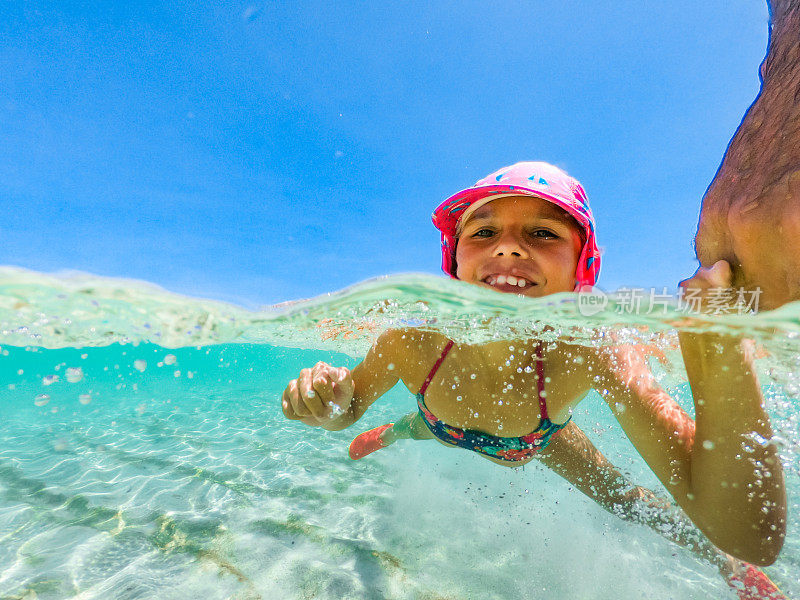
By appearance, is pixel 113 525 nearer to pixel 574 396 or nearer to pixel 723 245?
pixel 574 396

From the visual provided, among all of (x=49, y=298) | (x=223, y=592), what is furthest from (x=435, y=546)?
(x=49, y=298)

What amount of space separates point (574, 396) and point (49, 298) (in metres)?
6.35

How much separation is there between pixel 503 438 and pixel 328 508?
312 cm

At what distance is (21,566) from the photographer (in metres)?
3.88

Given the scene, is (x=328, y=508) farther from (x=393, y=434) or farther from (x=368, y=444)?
(x=393, y=434)

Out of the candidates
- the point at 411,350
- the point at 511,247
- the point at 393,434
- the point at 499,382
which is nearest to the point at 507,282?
the point at 511,247

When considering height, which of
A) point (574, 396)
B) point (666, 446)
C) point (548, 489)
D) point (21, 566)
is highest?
point (574, 396)

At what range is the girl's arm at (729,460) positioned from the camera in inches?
96.4

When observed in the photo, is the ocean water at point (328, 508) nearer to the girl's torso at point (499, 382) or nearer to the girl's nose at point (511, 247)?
the girl's torso at point (499, 382)

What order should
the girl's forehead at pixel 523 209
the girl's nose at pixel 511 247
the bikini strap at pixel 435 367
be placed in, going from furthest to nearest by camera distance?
the bikini strap at pixel 435 367 → the girl's forehead at pixel 523 209 → the girl's nose at pixel 511 247

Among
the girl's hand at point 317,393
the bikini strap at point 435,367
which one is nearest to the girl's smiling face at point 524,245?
the bikini strap at point 435,367

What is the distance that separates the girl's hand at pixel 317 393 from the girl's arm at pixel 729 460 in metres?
2.78

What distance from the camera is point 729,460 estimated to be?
97.7 inches

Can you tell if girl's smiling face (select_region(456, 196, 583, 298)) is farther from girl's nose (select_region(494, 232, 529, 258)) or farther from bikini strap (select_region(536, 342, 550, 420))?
bikini strap (select_region(536, 342, 550, 420))
